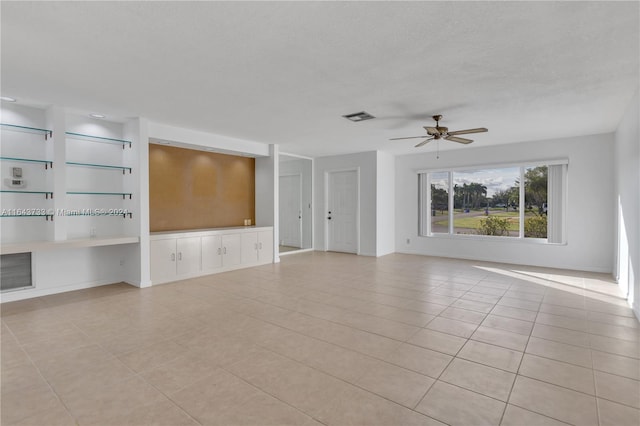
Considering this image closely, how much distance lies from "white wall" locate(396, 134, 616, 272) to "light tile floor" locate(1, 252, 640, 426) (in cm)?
173

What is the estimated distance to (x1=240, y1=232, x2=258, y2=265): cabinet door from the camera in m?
6.52

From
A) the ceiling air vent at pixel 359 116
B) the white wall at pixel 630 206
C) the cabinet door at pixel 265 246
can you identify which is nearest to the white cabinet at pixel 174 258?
the cabinet door at pixel 265 246

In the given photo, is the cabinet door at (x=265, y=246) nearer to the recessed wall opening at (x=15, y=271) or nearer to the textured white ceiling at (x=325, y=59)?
the textured white ceiling at (x=325, y=59)

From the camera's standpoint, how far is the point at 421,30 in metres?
2.48

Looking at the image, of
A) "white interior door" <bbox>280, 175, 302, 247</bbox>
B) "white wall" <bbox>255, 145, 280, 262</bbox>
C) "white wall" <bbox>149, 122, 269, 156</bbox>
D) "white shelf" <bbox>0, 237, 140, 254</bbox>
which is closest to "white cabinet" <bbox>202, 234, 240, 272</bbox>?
"white wall" <bbox>255, 145, 280, 262</bbox>

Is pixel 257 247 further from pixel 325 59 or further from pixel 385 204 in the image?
pixel 325 59

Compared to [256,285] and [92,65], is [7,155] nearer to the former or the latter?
[92,65]

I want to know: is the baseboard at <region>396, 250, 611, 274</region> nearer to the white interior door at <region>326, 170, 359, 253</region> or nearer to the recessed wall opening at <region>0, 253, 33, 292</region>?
the white interior door at <region>326, 170, 359, 253</region>

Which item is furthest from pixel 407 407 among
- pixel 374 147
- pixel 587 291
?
pixel 374 147

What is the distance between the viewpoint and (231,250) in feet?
20.6

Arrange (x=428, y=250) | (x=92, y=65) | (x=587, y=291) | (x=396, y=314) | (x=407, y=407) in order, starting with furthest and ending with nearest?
1. (x=428, y=250)
2. (x=587, y=291)
3. (x=396, y=314)
4. (x=92, y=65)
5. (x=407, y=407)

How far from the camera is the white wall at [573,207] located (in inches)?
236

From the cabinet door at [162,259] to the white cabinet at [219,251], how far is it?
0.56 meters

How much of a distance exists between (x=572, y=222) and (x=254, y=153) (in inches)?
251
